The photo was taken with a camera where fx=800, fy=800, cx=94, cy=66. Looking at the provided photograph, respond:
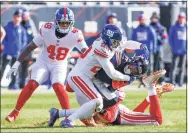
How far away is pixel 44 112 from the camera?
1251cm

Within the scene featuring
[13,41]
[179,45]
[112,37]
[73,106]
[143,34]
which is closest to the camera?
[112,37]

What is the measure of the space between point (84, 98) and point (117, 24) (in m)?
9.09

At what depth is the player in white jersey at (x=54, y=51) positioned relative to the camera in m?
10.8

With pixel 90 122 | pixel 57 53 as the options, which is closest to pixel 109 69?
pixel 90 122

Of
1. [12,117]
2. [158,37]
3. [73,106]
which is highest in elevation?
[12,117]

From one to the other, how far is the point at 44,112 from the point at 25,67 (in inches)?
225

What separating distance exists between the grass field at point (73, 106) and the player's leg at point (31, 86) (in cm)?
15

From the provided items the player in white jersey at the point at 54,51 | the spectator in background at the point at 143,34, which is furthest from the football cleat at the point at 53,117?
the spectator in background at the point at 143,34

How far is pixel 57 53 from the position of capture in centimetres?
1120

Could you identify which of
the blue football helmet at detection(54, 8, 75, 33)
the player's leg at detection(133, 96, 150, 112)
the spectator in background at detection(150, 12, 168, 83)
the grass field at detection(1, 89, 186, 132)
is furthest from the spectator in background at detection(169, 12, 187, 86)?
the player's leg at detection(133, 96, 150, 112)

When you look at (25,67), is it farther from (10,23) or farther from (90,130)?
(90,130)

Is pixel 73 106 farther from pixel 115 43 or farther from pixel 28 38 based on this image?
pixel 28 38

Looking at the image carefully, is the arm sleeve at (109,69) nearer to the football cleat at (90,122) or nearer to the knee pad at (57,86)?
the football cleat at (90,122)

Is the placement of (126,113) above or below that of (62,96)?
below
